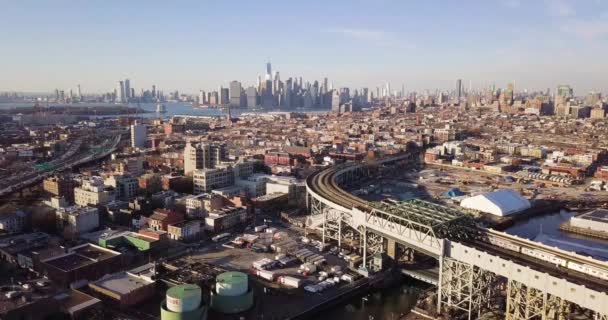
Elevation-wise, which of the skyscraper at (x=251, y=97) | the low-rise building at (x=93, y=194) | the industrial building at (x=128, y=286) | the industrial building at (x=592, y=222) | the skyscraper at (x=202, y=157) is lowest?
the industrial building at (x=592, y=222)

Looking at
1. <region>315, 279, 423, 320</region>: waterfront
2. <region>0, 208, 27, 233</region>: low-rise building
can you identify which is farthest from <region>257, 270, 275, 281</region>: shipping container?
<region>0, 208, 27, 233</region>: low-rise building

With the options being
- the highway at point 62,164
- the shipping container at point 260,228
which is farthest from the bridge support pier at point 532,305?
the highway at point 62,164

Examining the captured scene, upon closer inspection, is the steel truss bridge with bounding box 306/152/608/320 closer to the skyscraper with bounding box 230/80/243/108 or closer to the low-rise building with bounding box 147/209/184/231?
the low-rise building with bounding box 147/209/184/231

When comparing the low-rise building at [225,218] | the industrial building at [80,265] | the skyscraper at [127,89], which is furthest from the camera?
the skyscraper at [127,89]

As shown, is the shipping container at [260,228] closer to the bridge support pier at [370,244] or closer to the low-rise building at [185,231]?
the low-rise building at [185,231]

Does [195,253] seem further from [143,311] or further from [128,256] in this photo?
[143,311]

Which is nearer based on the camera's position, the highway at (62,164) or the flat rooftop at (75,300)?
the flat rooftop at (75,300)

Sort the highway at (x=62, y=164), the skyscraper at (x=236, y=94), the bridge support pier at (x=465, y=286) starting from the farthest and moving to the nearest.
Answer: the skyscraper at (x=236, y=94) → the highway at (x=62, y=164) → the bridge support pier at (x=465, y=286)

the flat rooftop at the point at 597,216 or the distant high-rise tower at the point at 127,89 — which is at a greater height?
the distant high-rise tower at the point at 127,89
